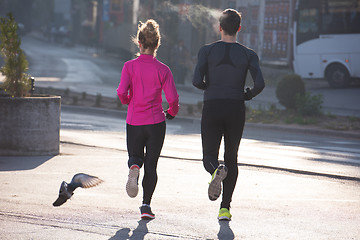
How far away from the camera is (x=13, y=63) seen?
9.97 meters

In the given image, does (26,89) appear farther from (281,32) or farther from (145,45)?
Result: (281,32)

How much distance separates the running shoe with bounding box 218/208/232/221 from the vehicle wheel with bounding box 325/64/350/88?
23752 mm

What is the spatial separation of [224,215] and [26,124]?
4.55 metres

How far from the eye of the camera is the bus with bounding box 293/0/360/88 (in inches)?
1148

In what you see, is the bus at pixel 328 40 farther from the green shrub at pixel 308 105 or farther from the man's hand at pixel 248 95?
the man's hand at pixel 248 95

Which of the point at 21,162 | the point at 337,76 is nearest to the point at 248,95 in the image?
the point at 21,162

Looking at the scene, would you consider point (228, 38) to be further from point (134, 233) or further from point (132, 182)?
point (134, 233)

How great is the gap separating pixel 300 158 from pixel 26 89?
451 centimetres

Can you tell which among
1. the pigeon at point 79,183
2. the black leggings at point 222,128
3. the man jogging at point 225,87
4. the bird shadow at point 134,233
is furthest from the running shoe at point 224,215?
the pigeon at point 79,183

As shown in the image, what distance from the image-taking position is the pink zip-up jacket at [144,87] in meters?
5.88

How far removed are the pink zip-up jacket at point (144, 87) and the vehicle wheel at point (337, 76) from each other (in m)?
24.0

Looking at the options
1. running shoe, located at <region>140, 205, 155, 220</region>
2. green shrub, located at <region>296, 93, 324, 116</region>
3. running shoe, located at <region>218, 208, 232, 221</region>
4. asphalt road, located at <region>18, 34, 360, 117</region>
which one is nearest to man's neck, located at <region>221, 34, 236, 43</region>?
running shoe, located at <region>218, 208, 232, 221</region>

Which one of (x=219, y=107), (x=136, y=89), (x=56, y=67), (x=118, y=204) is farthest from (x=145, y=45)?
(x=56, y=67)

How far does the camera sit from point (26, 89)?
10047 millimetres
